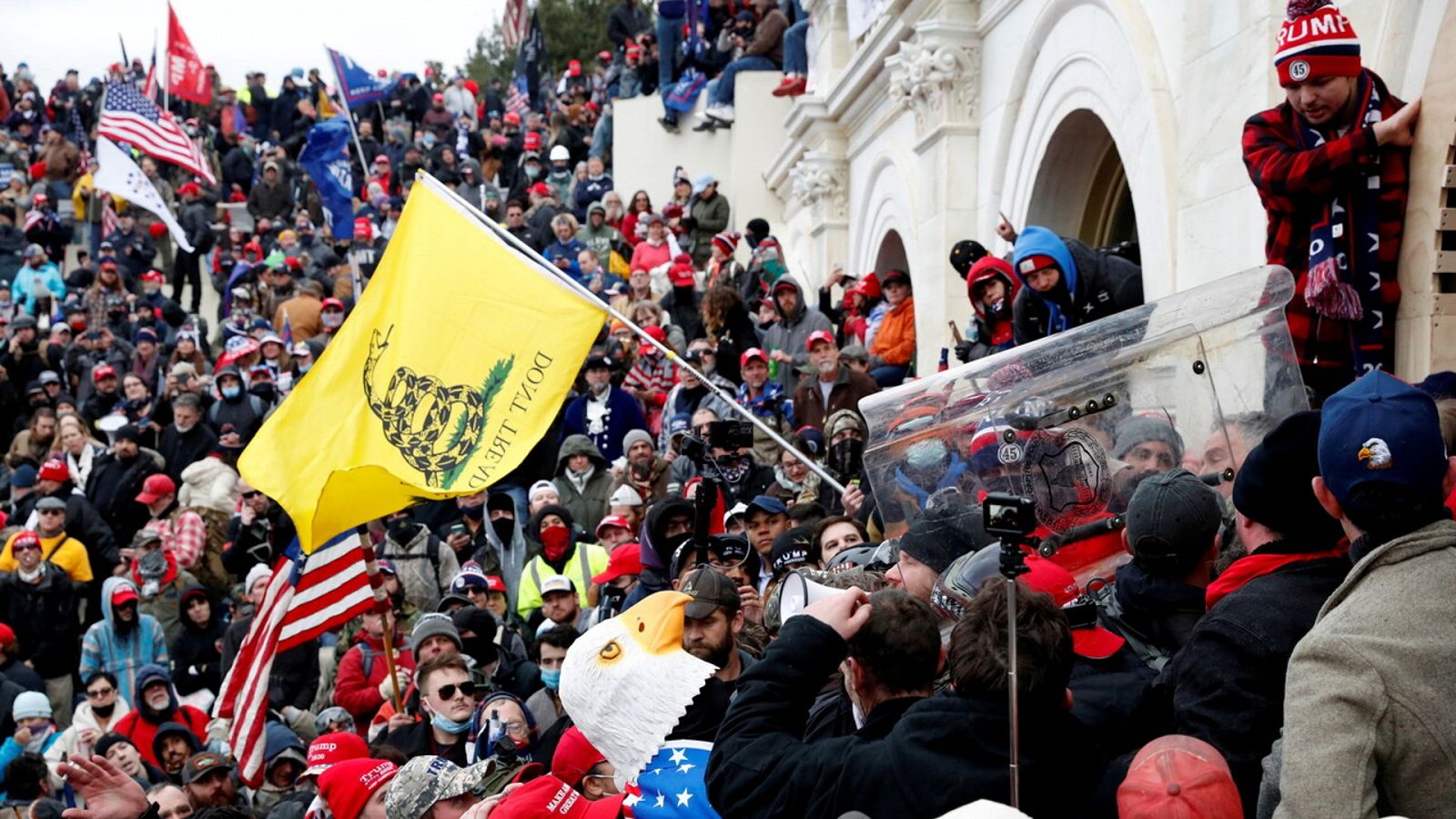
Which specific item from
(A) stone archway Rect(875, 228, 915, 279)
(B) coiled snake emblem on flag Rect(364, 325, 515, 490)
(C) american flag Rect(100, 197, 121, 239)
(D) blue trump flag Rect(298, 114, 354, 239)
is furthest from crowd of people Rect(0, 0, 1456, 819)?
(C) american flag Rect(100, 197, 121, 239)

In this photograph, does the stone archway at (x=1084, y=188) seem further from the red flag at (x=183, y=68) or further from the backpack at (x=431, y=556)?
the red flag at (x=183, y=68)

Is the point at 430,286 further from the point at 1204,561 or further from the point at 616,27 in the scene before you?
the point at 616,27

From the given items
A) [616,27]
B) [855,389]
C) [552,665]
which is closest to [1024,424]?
[552,665]

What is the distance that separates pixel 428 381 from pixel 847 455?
2723 mm

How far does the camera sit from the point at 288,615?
7.90 m

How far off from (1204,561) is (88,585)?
1155 cm

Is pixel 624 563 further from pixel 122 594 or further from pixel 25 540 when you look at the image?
pixel 25 540

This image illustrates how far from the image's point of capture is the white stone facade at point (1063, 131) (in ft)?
18.8

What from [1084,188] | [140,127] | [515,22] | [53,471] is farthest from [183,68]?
[1084,188]

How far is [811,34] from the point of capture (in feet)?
60.5

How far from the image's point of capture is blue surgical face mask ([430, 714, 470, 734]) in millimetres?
6887

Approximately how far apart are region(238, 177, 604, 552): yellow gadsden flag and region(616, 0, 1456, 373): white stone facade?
294cm

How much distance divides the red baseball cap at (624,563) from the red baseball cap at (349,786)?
2.33 metres

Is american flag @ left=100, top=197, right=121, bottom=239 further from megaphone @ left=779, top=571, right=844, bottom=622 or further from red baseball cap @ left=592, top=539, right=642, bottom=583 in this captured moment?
megaphone @ left=779, top=571, right=844, bottom=622
